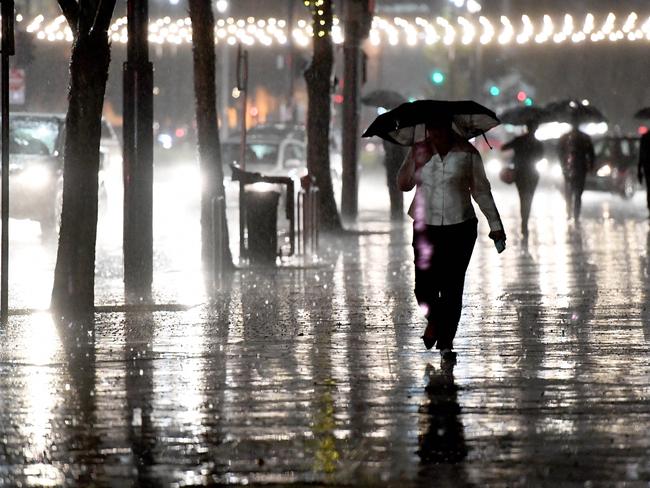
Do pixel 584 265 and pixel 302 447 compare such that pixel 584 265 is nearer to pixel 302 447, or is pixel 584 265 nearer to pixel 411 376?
pixel 411 376

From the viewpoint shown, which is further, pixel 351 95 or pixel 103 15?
pixel 351 95

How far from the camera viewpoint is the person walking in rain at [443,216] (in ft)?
39.6

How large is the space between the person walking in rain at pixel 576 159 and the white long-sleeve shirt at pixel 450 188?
1947 centimetres

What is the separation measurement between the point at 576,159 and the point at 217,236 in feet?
43.1

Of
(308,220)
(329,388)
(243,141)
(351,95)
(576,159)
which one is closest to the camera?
(329,388)

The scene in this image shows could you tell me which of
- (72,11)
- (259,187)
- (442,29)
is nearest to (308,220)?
(259,187)

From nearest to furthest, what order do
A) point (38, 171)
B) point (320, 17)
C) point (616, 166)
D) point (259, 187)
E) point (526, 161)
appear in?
1. point (259, 187)
2. point (320, 17)
3. point (38, 171)
4. point (526, 161)
5. point (616, 166)

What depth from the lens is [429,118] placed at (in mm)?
12078

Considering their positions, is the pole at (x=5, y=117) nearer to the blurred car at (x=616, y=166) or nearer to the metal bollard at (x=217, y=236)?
the metal bollard at (x=217, y=236)

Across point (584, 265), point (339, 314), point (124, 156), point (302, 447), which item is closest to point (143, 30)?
point (124, 156)

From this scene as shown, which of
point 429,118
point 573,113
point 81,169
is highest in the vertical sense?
point 573,113

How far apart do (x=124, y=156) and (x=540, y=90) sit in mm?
65819

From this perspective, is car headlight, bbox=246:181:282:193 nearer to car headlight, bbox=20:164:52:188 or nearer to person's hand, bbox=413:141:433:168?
car headlight, bbox=20:164:52:188

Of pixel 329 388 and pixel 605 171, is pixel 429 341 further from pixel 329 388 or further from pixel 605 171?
pixel 605 171
